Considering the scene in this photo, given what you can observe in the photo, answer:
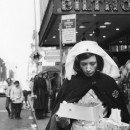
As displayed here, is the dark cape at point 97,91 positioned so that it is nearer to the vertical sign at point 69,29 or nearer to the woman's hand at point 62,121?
the woman's hand at point 62,121

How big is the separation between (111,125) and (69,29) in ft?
19.5

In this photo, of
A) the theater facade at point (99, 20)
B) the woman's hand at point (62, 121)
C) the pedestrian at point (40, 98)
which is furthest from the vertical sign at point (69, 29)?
the pedestrian at point (40, 98)

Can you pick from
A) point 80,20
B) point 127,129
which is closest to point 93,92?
point 127,129

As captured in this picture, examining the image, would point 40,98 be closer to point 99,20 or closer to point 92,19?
point 92,19

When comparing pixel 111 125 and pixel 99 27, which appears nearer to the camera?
pixel 111 125

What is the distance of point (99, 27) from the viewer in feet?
65.6

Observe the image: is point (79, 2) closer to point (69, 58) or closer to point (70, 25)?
point (70, 25)

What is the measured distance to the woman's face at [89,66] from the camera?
12.4 ft

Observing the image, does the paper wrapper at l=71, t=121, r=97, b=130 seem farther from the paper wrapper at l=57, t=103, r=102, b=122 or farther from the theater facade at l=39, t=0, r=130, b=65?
the theater facade at l=39, t=0, r=130, b=65

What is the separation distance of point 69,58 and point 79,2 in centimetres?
989

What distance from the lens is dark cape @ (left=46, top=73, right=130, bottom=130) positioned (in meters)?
3.72

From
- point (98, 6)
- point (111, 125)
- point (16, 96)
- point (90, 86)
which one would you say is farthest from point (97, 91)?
point (16, 96)

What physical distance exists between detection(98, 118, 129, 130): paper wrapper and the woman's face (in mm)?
651

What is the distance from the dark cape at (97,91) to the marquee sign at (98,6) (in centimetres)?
989
